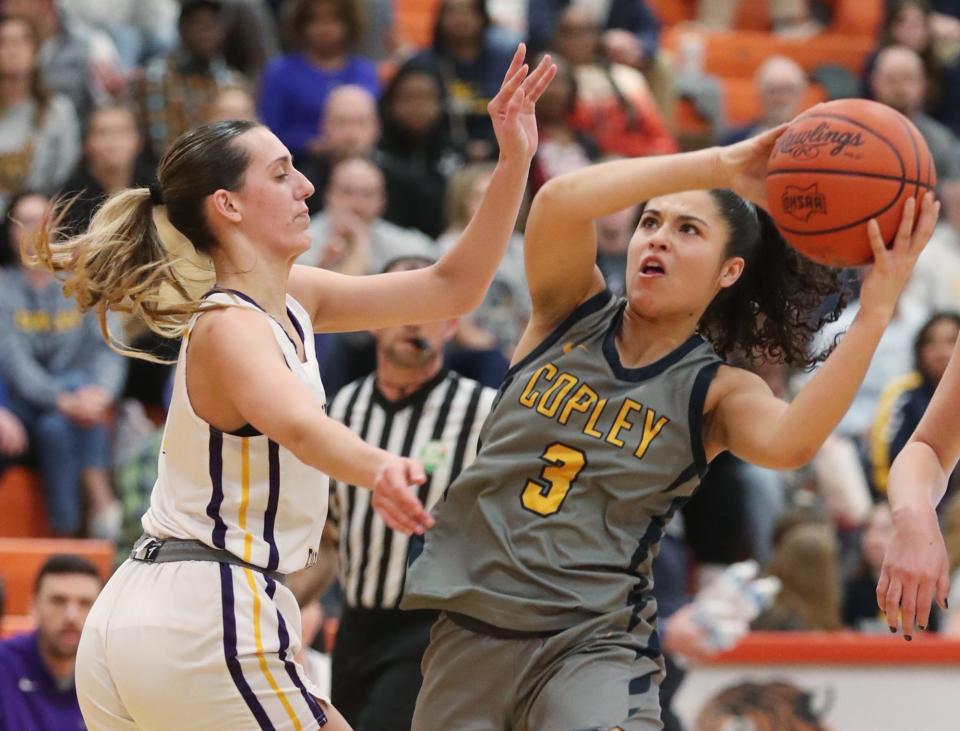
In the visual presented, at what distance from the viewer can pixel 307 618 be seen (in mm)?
6109

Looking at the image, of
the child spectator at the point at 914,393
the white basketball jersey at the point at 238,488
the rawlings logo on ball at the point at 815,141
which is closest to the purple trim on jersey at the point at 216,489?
the white basketball jersey at the point at 238,488

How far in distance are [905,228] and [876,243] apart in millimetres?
70

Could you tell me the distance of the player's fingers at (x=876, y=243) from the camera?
3545 mm

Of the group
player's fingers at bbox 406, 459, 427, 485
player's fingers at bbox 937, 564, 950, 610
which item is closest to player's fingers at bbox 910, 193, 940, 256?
player's fingers at bbox 937, 564, 950, 610

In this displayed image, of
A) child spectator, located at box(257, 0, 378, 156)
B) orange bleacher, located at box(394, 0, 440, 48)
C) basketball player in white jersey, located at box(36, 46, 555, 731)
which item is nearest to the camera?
basketball player in white jersey, located at box(36, 46, 555, 731)

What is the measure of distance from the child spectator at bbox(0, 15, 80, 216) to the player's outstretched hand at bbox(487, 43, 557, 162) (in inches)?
197

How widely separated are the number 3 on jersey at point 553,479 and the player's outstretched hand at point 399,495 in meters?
0.90

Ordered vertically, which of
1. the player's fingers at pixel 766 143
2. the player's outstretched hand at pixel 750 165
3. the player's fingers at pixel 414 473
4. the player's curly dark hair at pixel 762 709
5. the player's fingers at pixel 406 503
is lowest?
the player's curly dark hair at pixel 762 709

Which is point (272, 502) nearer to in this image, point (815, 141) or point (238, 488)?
point (238, 488)

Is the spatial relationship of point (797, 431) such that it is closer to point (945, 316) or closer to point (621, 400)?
point (621, 400)

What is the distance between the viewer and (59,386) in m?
7.52

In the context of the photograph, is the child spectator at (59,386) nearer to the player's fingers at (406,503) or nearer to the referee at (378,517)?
the referee at (378,517)

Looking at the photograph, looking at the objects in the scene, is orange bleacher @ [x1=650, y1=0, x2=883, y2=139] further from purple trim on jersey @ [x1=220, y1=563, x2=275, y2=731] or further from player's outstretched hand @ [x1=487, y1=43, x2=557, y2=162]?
purple trim on jersey @ [x1=220, y1=563, x2=275, y2=731]

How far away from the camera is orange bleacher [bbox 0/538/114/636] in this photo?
695cm
